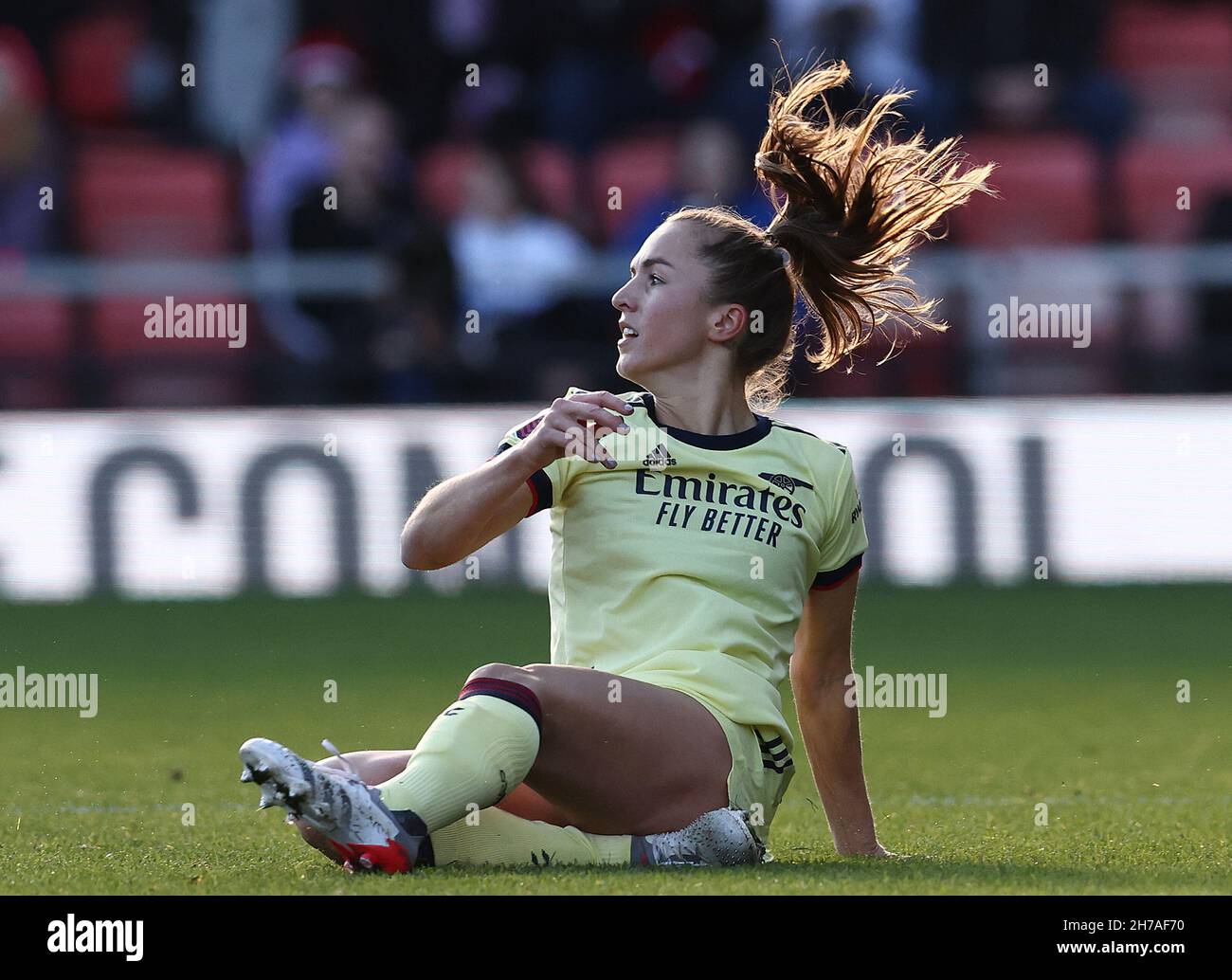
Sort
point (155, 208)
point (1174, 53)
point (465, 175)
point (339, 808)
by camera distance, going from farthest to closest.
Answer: point (1174, 53), point (465, 175), point (155, 208), point (339, 808)

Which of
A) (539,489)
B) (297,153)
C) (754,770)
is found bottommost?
(754,770)

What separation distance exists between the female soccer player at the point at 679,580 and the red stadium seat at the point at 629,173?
8189 mm

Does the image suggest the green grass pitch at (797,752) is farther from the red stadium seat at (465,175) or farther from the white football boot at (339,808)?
the red stadium seat at (465,175)

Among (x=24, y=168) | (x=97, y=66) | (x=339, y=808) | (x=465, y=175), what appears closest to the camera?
(x=339, y=808)

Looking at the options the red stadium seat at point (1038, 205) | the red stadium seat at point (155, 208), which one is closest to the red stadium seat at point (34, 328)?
the red stadium seat at point (155, 208)

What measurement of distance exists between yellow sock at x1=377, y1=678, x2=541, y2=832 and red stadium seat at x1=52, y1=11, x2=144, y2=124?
1149 centimetres

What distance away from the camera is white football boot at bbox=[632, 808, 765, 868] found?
405cm

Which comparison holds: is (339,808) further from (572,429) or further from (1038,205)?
(1038,205)

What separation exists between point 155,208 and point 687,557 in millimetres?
10108

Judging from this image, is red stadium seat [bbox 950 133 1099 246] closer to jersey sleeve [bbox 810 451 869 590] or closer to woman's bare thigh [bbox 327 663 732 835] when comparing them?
jersey sleeve [bbox 810 451 869 590]

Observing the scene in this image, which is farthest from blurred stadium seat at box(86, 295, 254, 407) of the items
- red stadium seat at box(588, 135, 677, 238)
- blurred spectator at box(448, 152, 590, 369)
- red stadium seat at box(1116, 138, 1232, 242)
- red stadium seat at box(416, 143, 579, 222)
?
red stadium seat at box(1116, 138, 1232, 242)

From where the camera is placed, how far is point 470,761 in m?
3.81

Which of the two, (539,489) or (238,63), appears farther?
(238,63)

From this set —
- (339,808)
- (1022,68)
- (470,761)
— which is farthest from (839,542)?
(1022,68)
